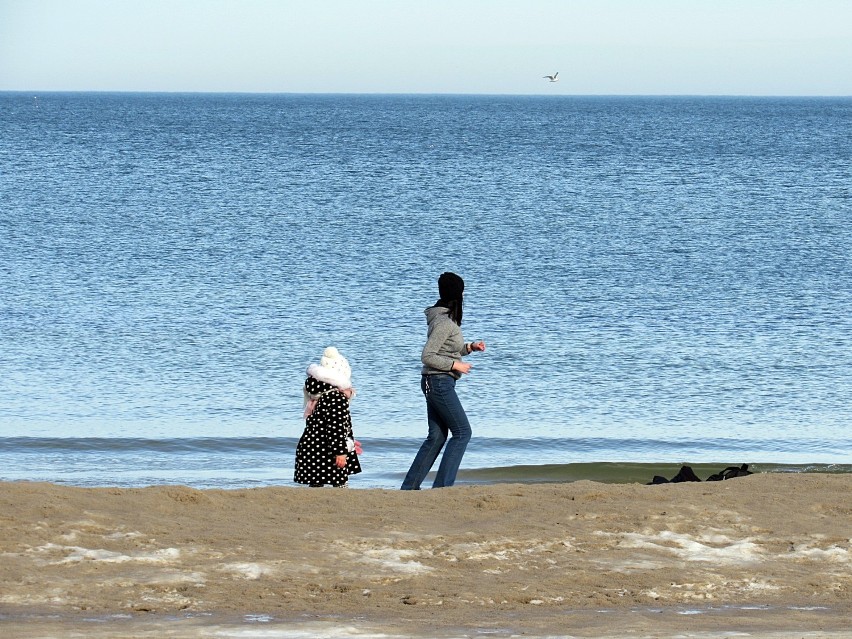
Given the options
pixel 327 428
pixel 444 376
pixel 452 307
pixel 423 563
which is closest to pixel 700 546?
pixel 423 563

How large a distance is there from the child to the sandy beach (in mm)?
420

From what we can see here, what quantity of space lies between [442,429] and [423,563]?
2.32 m

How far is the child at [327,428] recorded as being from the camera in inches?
358

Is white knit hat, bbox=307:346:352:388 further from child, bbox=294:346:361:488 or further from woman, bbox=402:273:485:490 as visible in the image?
woman, bbox=402:273:485:490

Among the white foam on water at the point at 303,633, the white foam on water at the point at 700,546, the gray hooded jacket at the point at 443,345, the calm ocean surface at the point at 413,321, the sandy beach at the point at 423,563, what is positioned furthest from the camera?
the calm ocean surface at the point at 413,321

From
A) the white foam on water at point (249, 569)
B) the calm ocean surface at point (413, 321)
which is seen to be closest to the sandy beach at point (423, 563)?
the white foam on water at point (249, 569)

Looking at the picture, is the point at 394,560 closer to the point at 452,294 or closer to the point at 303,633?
the point at 303,633

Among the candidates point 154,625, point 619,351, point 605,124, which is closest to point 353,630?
point 154,625

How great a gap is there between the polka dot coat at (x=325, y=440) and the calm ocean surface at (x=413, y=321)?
347 centimetres

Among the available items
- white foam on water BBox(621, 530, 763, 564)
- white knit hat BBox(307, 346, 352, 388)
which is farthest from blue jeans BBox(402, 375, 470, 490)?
white foam on water BBox(621, 530, 763, 564)

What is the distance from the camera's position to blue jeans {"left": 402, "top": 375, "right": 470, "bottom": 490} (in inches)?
360

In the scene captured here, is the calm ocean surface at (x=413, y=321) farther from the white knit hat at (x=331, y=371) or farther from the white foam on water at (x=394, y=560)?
the white foam on water at (x=394, y=560)

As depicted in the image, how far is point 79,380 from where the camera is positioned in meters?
17.9

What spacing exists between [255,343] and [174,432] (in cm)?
563
